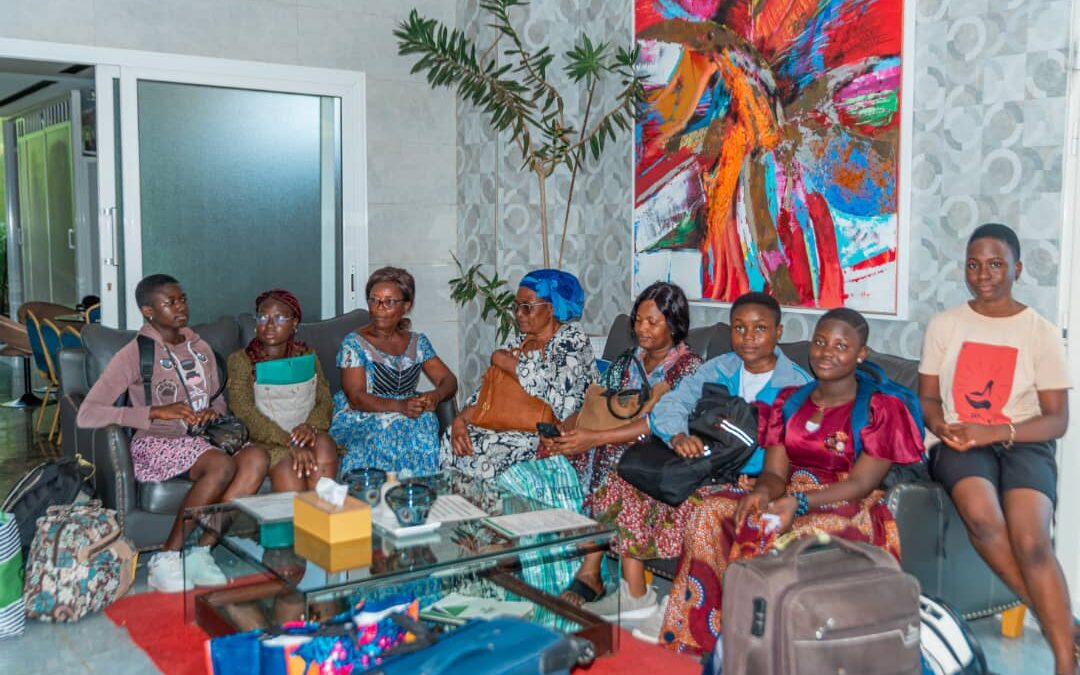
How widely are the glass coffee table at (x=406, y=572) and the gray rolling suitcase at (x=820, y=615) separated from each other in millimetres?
791

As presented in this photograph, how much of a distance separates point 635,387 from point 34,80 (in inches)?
258

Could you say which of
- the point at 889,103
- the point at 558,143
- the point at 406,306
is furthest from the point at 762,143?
the point at 406,306

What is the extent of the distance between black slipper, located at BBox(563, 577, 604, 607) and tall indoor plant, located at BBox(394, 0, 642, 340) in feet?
7.59

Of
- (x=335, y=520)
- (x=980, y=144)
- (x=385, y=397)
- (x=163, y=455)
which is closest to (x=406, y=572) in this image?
(x=335, y=520)

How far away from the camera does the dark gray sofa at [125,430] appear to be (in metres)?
4.00

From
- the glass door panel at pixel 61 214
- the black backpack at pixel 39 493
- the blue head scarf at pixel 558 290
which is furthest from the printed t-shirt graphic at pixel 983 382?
the glass door panel at pixel 61 214

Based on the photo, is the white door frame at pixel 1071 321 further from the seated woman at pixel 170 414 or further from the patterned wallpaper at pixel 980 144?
the seated woman at pixel 170 414

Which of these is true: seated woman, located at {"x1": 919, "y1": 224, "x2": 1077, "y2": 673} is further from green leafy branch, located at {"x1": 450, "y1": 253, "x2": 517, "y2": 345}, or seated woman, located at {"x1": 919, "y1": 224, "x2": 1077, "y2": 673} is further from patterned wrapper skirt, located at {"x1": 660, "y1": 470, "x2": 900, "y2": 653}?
green leafy branch, located at {"x1": 450, "y1": 253, "x2": 517, "y2": 345}

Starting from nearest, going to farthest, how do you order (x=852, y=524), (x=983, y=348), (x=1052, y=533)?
(x=852, y=524) → (x=983, y=348) → (x=1052, y=533)

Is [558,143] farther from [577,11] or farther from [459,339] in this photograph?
[459,339]

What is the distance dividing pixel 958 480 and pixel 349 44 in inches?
163

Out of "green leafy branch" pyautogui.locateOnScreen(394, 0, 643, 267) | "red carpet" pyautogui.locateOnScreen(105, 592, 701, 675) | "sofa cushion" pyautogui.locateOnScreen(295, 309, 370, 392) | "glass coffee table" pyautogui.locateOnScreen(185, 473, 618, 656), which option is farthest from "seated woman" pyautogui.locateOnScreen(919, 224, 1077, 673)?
"sofa cushion" pyautogui.locateOnScreen(295, 309, 370, 392)

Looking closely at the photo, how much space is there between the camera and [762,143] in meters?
4.36

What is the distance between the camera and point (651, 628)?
3.44m
